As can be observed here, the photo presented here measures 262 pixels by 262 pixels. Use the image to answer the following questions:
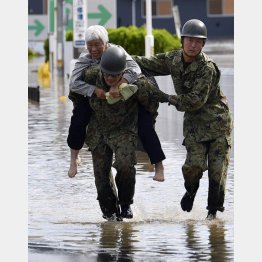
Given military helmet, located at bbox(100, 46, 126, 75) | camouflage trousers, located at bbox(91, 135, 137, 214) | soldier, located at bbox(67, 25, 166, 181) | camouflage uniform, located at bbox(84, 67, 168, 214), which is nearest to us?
military helmet, located at bbox(100, 46, 126, 75)

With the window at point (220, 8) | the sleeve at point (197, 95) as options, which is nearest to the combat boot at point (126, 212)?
the sleeve at point (197, 95)

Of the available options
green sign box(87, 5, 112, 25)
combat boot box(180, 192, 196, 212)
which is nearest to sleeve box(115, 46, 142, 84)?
combat boot box(180, 192, 196, 212)

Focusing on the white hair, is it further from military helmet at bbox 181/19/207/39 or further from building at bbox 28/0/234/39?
building at bbox 28/0/234/39

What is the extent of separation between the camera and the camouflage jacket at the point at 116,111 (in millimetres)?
10359

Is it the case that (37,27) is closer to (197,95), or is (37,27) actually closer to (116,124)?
(116,124)

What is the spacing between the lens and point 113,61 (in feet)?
32.9

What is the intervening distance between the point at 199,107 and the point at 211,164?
598 mm

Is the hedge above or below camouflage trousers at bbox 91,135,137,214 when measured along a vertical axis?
below

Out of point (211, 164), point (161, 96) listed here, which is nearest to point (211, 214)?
point (211, 164)

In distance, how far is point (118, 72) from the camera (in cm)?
1016

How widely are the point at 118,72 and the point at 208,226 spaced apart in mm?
1498

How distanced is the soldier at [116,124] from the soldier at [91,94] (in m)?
0.06

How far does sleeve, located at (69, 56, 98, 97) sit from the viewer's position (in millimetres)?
10375

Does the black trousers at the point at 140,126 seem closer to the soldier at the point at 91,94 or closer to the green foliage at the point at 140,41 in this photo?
the soldier at the point at 91,94
